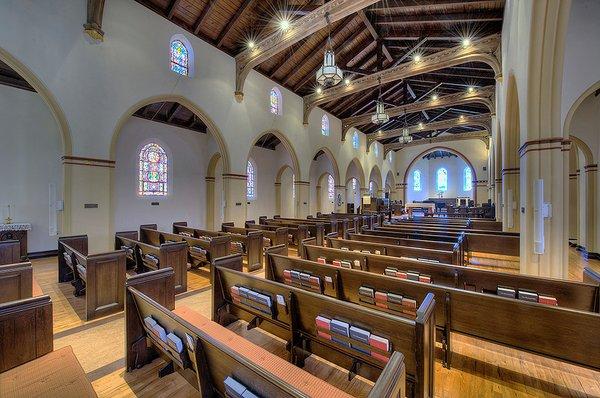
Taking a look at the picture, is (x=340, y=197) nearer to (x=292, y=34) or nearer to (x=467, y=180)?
(x=292, y=34)

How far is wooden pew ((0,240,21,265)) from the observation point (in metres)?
3.46

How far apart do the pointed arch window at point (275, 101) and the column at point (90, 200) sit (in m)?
5.73

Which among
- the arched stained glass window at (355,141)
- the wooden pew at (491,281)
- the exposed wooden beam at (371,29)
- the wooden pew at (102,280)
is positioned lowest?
the wooden pew at (102,280)

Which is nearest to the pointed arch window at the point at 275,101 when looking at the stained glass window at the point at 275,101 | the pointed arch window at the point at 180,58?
the stained glass window at the point at 275,101

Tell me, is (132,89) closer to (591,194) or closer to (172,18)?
(172,18)

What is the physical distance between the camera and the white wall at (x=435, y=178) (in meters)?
21.6

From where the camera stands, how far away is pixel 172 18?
6.53 metres

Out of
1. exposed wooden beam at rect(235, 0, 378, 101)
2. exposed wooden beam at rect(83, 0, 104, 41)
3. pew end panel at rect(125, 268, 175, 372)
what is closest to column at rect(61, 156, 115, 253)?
exposed wooden beam at rect(83, 0, 104, 41)

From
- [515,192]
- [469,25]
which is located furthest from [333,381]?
[469,25]

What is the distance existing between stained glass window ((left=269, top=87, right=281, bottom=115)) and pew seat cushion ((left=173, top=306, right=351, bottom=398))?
8.73 m

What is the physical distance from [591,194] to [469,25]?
521 centimetres

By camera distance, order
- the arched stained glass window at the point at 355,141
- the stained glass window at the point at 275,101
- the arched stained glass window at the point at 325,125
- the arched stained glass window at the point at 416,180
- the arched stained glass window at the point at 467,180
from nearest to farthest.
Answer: the stained glass window at the point at 275,101
the arched stained glass window at the point at 325,125
the arched stained glass window at the point at 355,141
the arched stained glass window at the point at 467,180
the arched stained glass window at the point at 416,180

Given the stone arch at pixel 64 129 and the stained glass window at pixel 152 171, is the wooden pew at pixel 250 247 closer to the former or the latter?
the stone arch at pixel 64 129

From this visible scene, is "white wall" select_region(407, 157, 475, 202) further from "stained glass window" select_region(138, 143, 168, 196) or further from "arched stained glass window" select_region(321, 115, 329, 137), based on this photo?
"stained glass window" select_region(138, 143, 168, 196)
